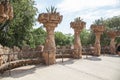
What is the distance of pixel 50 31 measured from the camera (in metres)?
14.4

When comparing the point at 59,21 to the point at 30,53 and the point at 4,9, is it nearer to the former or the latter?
the point at 30,53

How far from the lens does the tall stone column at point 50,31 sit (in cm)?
1404

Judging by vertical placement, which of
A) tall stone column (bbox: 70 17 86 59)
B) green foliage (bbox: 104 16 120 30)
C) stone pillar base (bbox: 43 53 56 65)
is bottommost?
stone pillar base (bbox: 43 53 56 65)

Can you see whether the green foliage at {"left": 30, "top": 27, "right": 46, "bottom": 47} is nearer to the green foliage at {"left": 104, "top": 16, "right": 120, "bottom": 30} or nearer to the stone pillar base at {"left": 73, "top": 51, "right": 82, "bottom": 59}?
the stone pillar base at {"left": 73, "top": 51, "right": 82, "bottom": 59}

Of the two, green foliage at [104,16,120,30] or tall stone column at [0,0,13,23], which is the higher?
green foliage at [104,16,120,30]

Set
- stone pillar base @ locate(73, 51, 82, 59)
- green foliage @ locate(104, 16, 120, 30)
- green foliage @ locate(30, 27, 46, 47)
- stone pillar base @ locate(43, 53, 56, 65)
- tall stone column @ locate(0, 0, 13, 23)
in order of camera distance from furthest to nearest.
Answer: green foliage @ locate(104, 16, 120, 30) < green foliage @ locate(30, 27, 46, 47) < stone pillar base @ locate(73, 51, 82, 59) < stone pillar base @ locate(43, 53, 56, 65) < tall stone column @ locate(0, 0, 13, 23)

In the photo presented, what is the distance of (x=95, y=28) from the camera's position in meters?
21.5

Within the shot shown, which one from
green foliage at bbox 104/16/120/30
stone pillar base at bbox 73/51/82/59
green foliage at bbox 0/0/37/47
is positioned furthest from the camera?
green foliage at bbox 104/16/120/30

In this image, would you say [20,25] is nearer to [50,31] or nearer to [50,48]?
[50,31]

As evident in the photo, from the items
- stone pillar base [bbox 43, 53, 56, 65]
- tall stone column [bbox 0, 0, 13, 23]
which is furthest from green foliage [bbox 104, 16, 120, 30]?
tall stone column [bbox 0, 0, 13, 23]

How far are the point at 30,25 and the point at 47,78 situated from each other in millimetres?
20521

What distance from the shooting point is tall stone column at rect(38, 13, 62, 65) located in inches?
553

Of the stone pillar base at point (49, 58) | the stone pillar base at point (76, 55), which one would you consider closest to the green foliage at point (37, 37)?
the stone pillar base at point (76, 55)

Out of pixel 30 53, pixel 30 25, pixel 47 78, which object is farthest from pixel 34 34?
pixel 47 78
